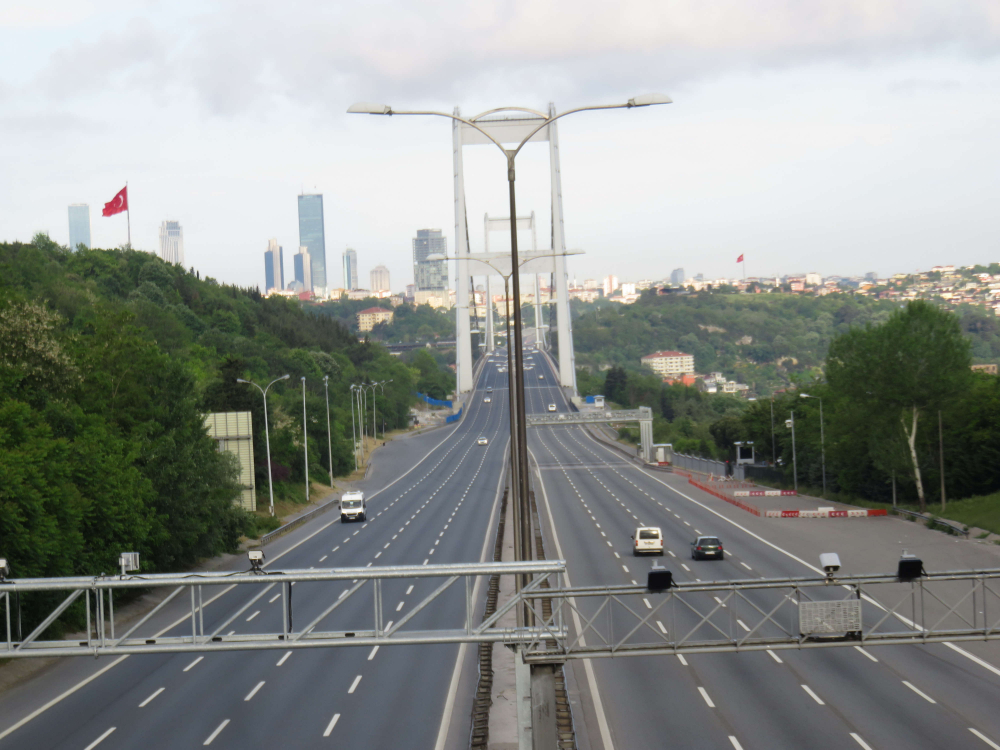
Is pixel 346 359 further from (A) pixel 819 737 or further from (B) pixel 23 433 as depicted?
(A) pixel 819 737

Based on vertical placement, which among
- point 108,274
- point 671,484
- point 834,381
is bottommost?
point 671,484

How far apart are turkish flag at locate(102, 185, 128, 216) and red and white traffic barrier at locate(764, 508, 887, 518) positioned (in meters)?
69.9

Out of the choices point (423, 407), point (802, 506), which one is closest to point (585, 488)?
point (802, 506)

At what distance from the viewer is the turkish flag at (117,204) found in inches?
3873

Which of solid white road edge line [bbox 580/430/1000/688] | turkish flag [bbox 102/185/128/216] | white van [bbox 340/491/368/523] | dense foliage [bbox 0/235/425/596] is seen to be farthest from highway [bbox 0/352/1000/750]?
turkish flag [bbox 102/185/128/216]

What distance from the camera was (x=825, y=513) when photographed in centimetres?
5688

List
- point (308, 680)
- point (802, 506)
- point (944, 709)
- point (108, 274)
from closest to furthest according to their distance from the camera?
point (944, 709) < point (308, 680) < point (802, 506) < point (108, 274)

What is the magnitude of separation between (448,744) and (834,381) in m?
50.0

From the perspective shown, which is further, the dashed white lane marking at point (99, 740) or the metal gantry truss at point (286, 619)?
the dashed white lane marking at point (99, 740)

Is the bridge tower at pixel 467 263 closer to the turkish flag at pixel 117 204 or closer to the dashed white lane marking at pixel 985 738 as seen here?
the turkish flag at pixel 117 204

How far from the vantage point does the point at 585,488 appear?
75.0 m

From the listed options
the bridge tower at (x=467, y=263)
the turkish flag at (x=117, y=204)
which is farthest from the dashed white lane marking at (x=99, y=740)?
the bridge tower at (x=467, y=263)

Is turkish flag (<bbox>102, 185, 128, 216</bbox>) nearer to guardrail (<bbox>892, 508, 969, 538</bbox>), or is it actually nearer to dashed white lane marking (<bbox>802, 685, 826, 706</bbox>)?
guardrail (<bbox>892, 508, 969, 538</bbox>)

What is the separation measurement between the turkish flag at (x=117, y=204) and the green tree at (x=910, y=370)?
70783 mm
